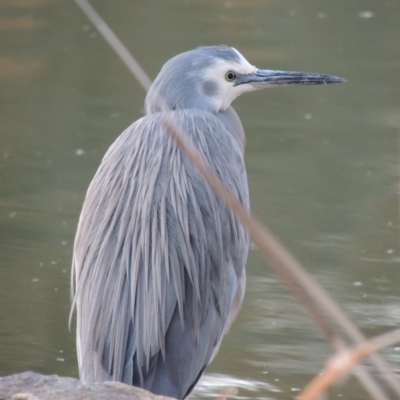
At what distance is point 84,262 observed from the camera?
8.16ft

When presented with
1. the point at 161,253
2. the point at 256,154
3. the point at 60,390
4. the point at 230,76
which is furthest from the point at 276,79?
the point at 256,154

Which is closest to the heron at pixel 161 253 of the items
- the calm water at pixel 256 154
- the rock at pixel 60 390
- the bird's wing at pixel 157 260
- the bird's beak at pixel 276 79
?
the bird's wing at pixel 157 260

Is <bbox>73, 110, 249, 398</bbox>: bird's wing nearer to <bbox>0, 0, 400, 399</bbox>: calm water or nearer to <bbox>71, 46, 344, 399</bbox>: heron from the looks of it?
<bbox>71, 46, 344, 399</bbox>: heron

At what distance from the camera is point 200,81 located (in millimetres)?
2836

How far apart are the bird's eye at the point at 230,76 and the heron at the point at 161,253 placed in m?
0.15

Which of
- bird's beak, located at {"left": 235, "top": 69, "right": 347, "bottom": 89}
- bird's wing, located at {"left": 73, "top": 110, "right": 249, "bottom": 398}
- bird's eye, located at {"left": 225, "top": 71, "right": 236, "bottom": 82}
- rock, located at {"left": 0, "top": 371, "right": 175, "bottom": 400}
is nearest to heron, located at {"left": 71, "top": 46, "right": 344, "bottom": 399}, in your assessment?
bird's wing, located at {"left": 73, "top": 110, "right": 249, "bottom": 398}

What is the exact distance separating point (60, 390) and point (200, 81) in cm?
139

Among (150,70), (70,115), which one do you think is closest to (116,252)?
(70,115)

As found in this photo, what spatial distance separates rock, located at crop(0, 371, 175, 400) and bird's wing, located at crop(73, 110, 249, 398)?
20.5 inches

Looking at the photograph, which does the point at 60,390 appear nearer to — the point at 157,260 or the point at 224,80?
the point at 157,260

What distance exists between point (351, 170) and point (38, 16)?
395 cm

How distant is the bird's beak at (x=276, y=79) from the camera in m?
3.03

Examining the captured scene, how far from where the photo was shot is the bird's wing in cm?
231

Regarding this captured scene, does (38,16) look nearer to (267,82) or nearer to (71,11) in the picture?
(71,11)
